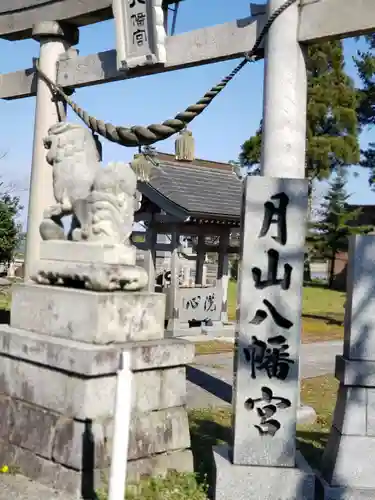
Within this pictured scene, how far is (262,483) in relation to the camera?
3.89 metres

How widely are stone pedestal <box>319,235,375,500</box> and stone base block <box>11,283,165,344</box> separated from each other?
137 centimetres

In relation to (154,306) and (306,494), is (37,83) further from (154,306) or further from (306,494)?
(306,494)

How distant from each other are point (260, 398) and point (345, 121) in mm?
14822

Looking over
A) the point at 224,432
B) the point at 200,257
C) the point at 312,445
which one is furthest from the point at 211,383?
the point at 200,257

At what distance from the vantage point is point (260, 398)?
13.0ft

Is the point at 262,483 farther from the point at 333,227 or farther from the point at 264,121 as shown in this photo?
the point at 333,227

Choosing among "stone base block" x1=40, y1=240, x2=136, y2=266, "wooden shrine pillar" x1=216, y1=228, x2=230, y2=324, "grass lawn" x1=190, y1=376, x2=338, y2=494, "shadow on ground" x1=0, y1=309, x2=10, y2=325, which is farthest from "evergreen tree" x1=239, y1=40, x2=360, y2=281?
"stone base block" x1=40, y1=240, x2=136, y2=266

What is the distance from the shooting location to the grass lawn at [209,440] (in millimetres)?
4137

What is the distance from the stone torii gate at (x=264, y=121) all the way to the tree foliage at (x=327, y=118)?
878 centimetres

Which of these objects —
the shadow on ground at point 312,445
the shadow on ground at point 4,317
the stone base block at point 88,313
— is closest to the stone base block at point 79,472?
the stone base block at point 88,313

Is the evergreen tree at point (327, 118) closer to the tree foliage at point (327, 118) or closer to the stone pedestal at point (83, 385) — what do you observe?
the tree foliage at point (327, 118)

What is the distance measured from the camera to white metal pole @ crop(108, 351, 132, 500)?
9.66 feet

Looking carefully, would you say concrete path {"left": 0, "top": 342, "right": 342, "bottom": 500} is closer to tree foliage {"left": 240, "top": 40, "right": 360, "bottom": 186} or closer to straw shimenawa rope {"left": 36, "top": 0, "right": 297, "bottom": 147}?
straw shimenawa rope {"left": 36, "top": 0, "right": 297, "bottom": 147}

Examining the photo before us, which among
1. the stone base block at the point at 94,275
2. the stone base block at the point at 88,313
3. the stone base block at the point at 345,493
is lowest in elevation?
the stone base block at the point at 345,493
